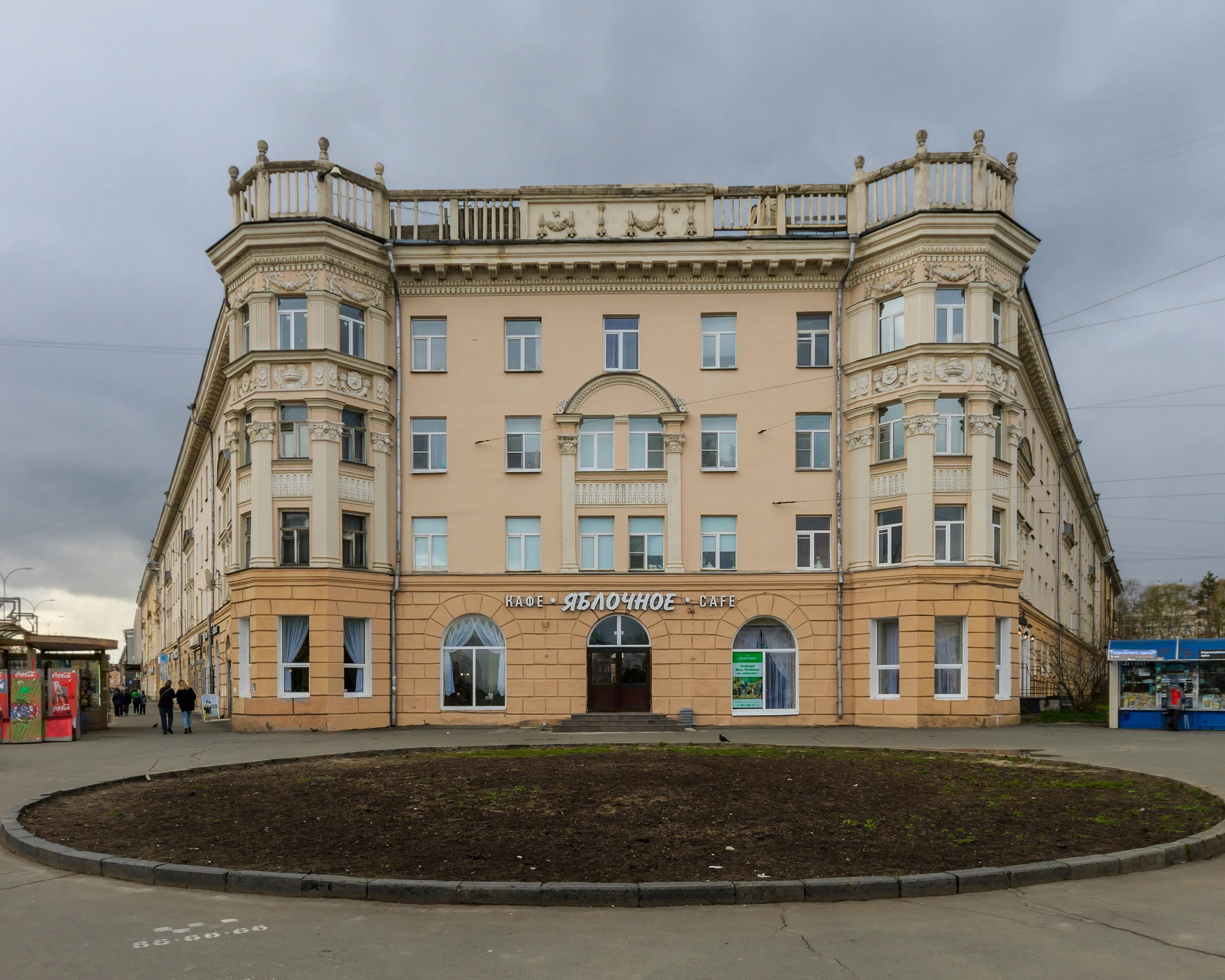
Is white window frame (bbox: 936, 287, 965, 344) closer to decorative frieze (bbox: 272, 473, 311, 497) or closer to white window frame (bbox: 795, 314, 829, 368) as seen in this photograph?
white window frame (bbox: 795, 314, 829, 368)

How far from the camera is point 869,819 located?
11891mm

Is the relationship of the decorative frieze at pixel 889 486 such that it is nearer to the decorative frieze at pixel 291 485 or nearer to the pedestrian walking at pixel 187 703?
the decorative frieze at pixel 291 485

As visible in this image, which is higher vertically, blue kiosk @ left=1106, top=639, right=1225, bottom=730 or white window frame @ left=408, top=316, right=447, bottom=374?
white window frame @ left=408, top=316, right=447, bottom=374

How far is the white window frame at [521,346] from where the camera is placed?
1382 inches

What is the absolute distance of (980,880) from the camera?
30.0 ft

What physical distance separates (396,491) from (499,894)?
26.6m

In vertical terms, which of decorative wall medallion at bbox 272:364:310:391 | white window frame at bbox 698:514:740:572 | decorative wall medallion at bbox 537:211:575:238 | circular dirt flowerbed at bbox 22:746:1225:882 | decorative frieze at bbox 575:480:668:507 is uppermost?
decorative wall medallion at bbox 537:211:575:238

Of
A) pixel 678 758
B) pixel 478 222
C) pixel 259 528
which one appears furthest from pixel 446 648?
pixel 678 758

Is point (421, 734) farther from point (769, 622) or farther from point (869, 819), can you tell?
point (869, 819)

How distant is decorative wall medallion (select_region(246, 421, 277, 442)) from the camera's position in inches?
1281

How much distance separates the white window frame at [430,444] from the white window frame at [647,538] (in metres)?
6.30

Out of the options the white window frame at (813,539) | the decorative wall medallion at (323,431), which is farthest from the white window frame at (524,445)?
the white window frame at (813,539)

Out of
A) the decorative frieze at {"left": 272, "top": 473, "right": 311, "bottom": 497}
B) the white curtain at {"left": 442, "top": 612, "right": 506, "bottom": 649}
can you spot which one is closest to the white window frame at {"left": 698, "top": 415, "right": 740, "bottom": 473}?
the white curtain at {"left": 442, "top": 612, "right": 506, "bottom": 649}

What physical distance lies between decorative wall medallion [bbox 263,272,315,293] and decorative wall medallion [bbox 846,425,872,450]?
1680 cm
